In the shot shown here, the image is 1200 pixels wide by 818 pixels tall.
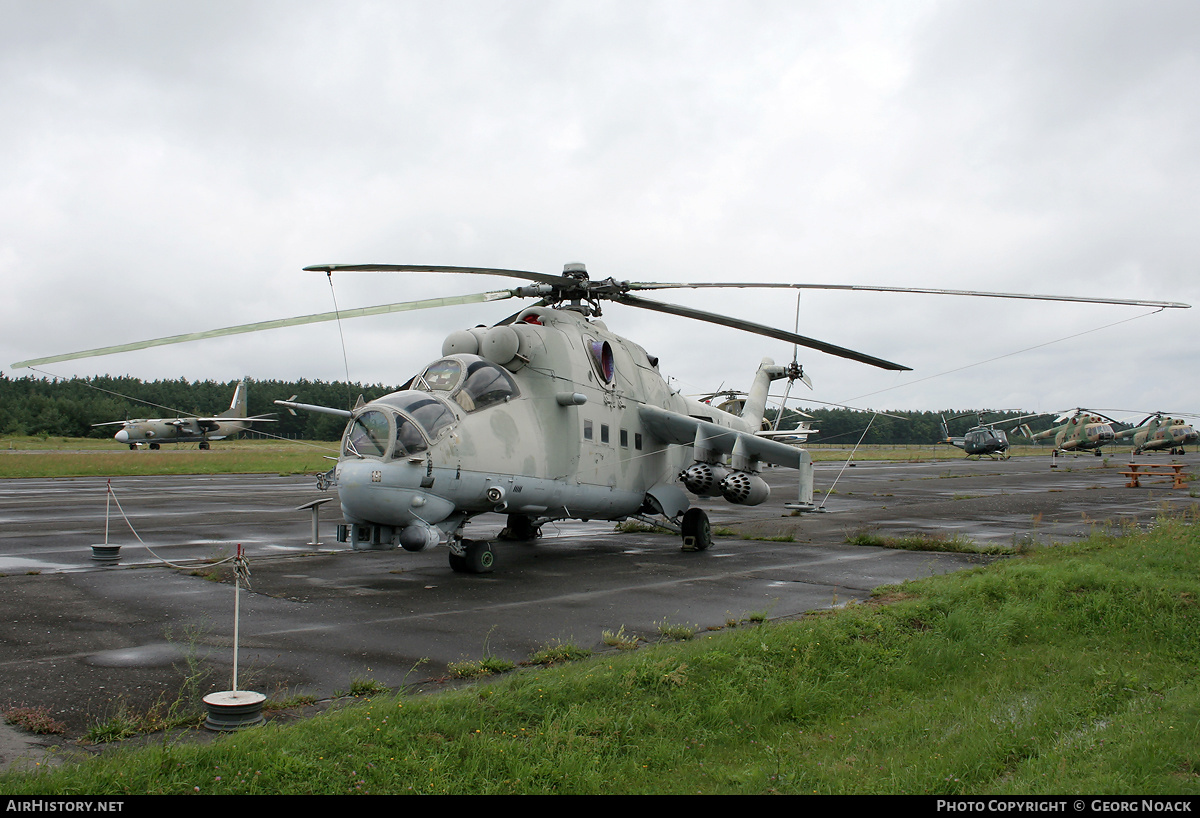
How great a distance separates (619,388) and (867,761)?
10921mm

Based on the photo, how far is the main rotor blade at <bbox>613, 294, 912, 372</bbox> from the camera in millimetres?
13586

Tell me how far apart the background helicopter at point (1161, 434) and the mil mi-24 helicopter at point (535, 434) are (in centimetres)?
6041

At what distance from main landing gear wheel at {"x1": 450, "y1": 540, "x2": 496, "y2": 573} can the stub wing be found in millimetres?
5011

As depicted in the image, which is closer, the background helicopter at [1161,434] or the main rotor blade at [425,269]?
the main rotor blade at [425,269]

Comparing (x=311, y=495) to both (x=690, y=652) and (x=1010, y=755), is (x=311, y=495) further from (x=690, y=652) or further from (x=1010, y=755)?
(x=1010, y=755)

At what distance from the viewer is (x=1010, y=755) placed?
207 inches

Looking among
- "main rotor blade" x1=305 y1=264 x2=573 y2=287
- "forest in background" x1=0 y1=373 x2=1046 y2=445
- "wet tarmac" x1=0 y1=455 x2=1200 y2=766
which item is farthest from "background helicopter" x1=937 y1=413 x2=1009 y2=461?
"main rotor blade" x1=305 y1=264 x2=573 y2=287

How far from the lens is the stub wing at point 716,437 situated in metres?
15.7

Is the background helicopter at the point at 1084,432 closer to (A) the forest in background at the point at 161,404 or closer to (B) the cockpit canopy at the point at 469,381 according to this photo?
(A) the forest in background at the point at 161,404

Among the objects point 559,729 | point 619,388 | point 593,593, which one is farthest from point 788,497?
point 559,729

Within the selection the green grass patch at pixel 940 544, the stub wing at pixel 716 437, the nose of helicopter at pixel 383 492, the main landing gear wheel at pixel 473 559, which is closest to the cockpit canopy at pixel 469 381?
the nose of helicopter at pixel 383 492

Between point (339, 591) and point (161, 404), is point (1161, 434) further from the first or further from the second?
point (161, 404)

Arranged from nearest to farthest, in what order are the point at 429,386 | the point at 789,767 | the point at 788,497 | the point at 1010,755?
the point at 789,767 < the point at 1010,755 < the point at 429,386 < the point at 788,497
